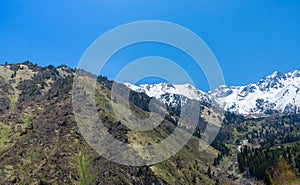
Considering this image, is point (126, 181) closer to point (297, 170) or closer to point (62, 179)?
point (62, 179)

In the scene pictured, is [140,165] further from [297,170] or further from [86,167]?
[297,170]

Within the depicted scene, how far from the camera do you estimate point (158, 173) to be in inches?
7682

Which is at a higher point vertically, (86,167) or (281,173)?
(86,167)

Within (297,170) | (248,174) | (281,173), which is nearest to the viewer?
(281,173)

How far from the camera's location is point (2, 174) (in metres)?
185

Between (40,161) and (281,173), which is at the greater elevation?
(40,161)

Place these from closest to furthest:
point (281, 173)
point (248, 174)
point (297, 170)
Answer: point (281, 173), point (297, 170), point (248, 174)

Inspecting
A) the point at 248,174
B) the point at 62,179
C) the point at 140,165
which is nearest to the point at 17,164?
the point at 62,179

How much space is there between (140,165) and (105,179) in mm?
23180

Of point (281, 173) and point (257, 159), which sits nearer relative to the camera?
point (281, 173)

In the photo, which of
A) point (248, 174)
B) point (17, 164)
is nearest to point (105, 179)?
point (17, 164)

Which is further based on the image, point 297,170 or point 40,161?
point 40,161

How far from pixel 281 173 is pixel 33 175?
118361 mm

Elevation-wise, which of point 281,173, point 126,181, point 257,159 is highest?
point 257,159
